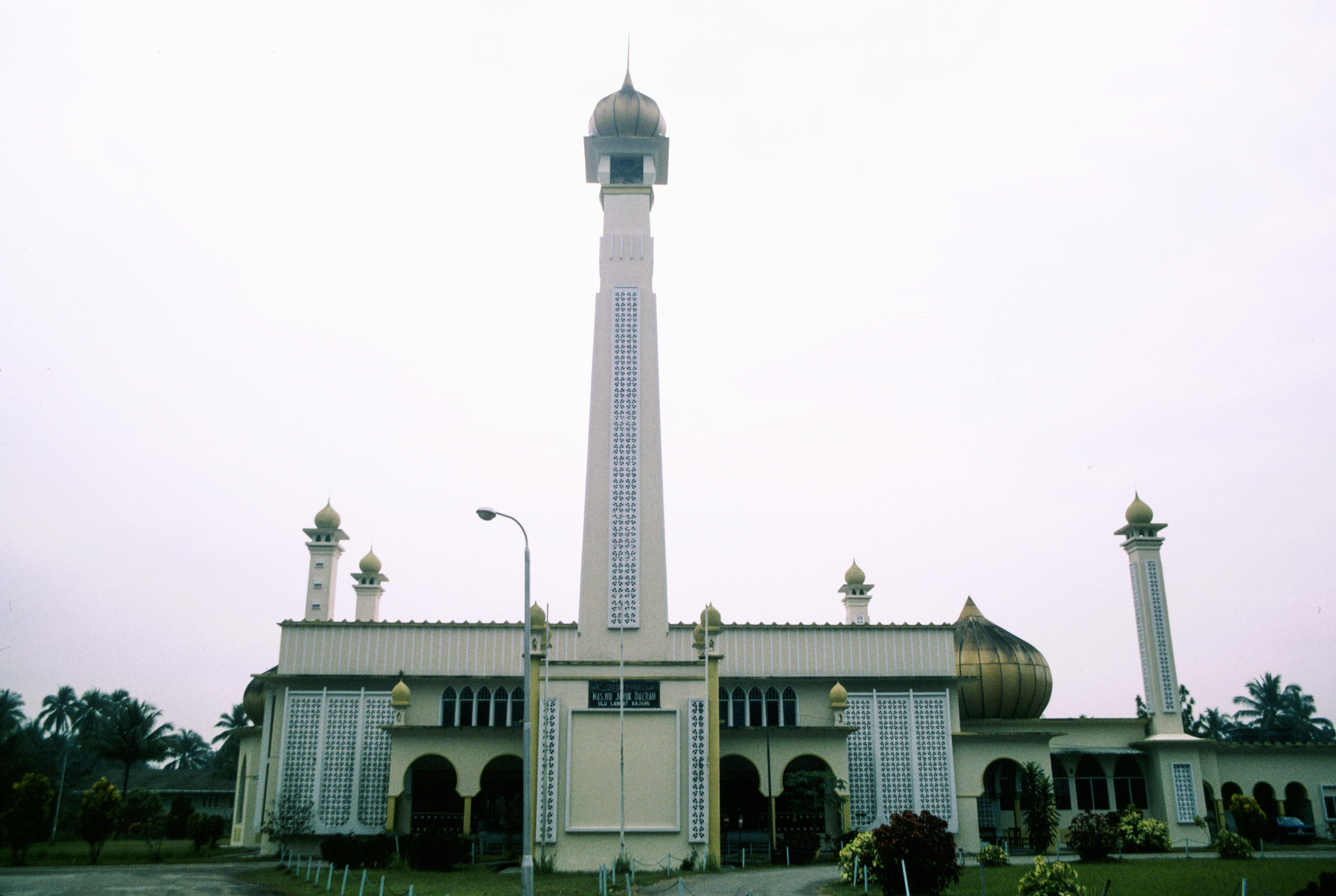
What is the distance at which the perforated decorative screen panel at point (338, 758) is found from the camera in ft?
99.9

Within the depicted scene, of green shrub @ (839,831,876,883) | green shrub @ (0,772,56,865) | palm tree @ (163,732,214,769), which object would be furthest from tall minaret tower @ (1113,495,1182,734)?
palm tree @ (163,732,214,769)

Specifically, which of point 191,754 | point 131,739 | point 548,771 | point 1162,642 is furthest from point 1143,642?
point 191,754

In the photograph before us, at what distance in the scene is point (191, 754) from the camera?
274ft

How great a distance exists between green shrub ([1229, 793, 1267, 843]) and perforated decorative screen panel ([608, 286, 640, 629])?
66.9 ft

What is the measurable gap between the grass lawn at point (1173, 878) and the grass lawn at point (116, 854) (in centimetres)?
2086

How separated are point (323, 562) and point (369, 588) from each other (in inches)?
112

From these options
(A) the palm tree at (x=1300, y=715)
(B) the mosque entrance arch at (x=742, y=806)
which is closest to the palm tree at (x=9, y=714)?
(B) the mosque entrance arch at (x=742, y=806)

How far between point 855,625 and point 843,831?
285 inches

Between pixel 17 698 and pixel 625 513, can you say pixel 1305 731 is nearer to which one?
pixel 625 513

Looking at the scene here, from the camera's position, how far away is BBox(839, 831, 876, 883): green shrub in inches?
822

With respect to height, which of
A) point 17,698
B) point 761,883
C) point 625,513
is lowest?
point 761,883

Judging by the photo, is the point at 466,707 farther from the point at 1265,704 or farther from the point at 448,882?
the point at 1265,704

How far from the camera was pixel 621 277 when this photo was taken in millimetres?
30312

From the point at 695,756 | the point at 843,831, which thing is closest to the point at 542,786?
the point at 695,756
